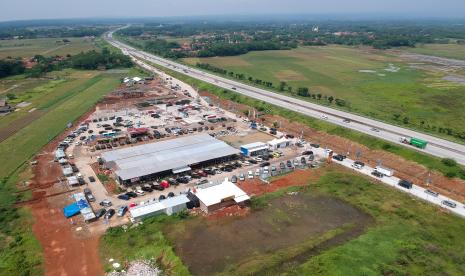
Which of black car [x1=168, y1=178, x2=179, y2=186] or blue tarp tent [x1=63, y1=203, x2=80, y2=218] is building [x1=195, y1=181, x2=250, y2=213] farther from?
blue tarp tent [x1=63, y1=203, x2=80, y2=218]

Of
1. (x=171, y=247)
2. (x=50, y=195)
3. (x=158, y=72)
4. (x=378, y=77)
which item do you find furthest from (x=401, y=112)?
(x=158, y=72)

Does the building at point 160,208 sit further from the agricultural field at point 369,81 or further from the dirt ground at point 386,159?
the agricultural field at point 369,81

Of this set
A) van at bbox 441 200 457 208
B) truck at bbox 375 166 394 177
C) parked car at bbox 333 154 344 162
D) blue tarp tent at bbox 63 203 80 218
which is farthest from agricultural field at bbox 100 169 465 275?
parked car at bbox 333 154 344 162

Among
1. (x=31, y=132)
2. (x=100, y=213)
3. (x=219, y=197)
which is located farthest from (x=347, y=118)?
(x=31, y=132)

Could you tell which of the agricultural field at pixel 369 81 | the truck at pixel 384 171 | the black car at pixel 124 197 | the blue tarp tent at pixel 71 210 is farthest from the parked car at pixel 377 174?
the blue tarp tent at pixel 71 210

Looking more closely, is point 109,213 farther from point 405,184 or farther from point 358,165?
point 405,184

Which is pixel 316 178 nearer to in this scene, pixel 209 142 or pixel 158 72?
pixel 209 142
